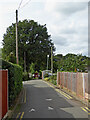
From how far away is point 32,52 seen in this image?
147ft

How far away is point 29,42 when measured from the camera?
46062 millimetres

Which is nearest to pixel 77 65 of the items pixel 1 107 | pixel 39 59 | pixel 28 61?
pixel 39 59

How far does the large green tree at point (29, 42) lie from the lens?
44.8 m

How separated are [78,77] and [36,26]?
118 ft

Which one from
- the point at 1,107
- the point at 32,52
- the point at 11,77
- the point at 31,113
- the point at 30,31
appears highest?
the point at 30,31

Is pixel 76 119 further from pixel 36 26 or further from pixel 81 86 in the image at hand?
pixel 36 26

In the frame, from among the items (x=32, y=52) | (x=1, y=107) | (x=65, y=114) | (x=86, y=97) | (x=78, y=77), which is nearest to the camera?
(x=1, y=107)

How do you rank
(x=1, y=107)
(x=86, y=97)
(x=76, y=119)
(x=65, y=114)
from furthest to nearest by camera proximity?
1. (x=86, y=97)
2. (x=65, y=114)
3. (x=76, y=119)
4. (x=1, y=107)

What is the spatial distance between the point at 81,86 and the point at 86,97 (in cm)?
142

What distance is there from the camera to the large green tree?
4484 centimetres

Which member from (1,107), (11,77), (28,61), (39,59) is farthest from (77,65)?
(1,107)

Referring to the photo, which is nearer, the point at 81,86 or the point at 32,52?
the point at 81,86

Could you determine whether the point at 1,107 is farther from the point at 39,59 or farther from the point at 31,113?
the point at 39,59

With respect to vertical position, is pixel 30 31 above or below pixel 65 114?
above
